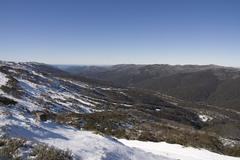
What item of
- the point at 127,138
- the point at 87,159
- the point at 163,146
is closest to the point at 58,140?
the point at 87,159

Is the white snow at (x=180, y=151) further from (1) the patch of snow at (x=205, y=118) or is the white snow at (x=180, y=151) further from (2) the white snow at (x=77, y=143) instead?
(1) the patch of snow at (x=205, y=118)

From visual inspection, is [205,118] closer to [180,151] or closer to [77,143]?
[180,151]

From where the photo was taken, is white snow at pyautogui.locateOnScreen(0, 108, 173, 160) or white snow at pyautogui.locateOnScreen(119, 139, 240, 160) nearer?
white snow at pyautogui.locateOnScreen(0, 108, 173, 160)

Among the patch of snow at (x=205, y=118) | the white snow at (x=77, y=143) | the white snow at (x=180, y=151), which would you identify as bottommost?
the patch of snow at (x=205, y=118)

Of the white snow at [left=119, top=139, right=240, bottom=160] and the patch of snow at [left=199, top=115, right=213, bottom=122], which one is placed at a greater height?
the white snow at [left=119, top=139, right=240, bottom=160]

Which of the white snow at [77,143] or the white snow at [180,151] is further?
the white snow at [180,151]

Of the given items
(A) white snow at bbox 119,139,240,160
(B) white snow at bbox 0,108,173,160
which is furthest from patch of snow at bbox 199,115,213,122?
(B) white snow at bbox 0,108,173,160

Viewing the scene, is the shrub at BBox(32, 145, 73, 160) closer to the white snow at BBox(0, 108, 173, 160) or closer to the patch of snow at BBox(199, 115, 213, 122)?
the white snow at BBox(0, 108, 173, 160)

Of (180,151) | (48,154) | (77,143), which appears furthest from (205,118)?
(48,154)

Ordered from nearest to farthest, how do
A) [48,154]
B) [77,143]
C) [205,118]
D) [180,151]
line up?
[48,154]
[77,143]
[180,151]
[205,118]

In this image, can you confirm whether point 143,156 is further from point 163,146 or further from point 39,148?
point 163,146

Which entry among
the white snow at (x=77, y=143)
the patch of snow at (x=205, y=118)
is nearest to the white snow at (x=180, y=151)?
the white snow at (x=77, y=143)

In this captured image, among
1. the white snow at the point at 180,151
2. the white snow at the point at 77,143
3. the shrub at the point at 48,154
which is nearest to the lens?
the shrub at the point at 48,154
